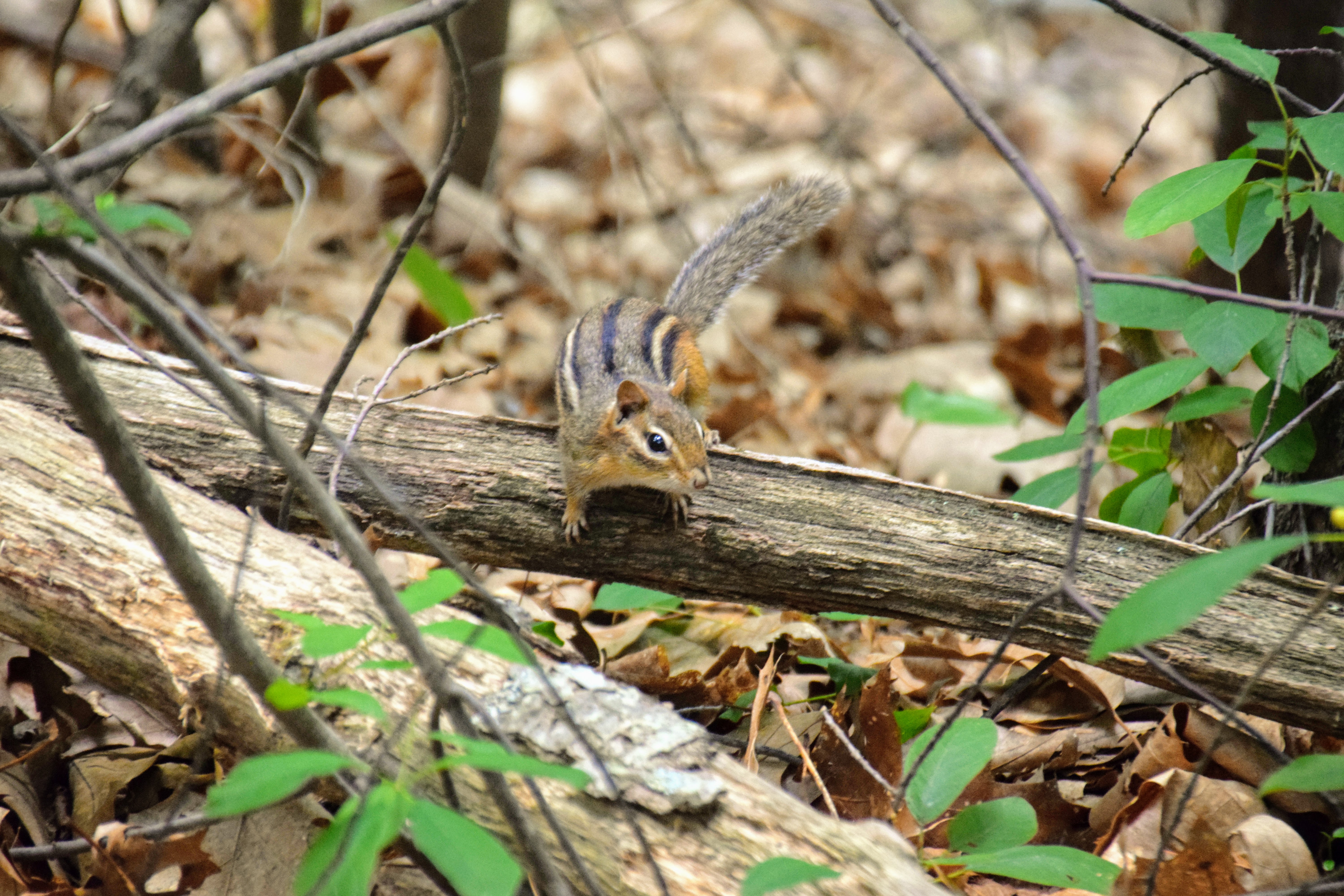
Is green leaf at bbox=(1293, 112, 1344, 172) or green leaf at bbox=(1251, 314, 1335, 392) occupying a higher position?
green leaf at bbox=(1293, 112, 1344, 172)

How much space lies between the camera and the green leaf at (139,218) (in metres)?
2.32

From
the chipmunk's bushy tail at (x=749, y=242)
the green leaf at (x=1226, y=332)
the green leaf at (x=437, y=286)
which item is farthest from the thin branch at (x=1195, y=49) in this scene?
the green leaf at (x=437, y=286)

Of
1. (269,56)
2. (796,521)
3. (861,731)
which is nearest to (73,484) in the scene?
(796,521)

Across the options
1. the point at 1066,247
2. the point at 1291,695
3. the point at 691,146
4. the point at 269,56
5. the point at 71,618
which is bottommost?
the point at 1291,695

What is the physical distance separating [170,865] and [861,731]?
5.57 feet

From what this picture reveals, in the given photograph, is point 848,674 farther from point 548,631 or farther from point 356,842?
point 356,842

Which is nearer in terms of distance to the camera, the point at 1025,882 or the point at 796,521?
the point at 1025,882

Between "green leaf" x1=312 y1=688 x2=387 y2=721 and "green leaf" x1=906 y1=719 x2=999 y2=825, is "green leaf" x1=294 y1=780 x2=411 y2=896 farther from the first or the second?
"green leaf" x1=906 y1=719 x2=999 y2=825

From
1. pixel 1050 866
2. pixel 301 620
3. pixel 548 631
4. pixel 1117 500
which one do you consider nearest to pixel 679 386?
pixel 548 631

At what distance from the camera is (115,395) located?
10.4ft

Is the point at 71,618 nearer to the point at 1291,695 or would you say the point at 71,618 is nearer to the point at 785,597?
the point at 785,597

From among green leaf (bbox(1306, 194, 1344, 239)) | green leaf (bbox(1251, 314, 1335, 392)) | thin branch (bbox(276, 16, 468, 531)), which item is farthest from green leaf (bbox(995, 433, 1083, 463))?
thin branch (bbox(276, 16, 468, 531))

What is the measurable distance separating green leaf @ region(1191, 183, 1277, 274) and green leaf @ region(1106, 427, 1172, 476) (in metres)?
0.66

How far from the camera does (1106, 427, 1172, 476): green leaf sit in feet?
11.2
